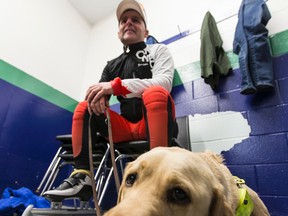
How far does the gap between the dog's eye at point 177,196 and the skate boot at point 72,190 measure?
0.60m

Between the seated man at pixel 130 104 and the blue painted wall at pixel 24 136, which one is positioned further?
the blue painted wall at pixel 24 136

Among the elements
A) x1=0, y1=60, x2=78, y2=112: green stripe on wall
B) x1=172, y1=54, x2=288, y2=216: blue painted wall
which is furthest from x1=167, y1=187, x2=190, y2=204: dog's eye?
x1=0, y1=60, x2=78, y2=112: green stripe on wall

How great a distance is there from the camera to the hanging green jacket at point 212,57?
182 centimetres

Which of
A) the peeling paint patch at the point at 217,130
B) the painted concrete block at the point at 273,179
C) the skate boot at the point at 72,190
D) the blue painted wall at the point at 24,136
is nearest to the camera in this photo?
the skate boot at the point at 72,190

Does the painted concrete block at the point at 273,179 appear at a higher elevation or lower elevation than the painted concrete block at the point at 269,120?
lower

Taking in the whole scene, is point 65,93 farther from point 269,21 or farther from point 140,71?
Result: point 269,21

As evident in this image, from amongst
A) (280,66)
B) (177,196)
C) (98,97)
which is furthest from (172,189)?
(280,66)

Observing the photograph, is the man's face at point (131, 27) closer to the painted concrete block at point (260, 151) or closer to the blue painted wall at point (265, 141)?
the blue painted wall at point (265, 141)

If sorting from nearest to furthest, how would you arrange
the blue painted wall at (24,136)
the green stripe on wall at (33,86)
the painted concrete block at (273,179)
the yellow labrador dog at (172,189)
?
the yellow labrador dog at (172,189)
the painted concrete block at (273,179)
the blue painted wall at (24,136)
the green stripe on wall at (33,86)

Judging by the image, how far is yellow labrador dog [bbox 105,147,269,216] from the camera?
61cm

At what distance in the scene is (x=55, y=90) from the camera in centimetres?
275

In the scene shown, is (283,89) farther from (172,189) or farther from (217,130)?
(172,189)

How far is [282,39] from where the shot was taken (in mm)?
1689

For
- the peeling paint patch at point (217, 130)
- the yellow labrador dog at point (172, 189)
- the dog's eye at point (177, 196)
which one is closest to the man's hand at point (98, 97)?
the yellow labrador dog at point (172, 189)
